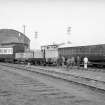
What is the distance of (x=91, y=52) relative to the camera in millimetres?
30812

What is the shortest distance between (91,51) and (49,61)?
852cm

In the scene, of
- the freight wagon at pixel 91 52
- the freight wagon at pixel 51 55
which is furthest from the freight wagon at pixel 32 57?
the freight wagon at pixel 91 52

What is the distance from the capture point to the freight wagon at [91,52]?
28734 mm

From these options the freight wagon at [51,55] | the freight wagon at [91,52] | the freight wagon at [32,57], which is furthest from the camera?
the freight wagon at [32,57]

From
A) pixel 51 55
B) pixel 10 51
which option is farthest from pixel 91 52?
pixel 10 51

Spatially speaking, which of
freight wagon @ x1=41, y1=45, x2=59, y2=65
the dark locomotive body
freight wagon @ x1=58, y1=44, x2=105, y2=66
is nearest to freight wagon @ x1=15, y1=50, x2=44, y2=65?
freight wagon @ x1=41, y1=45, x2=59, y2=65

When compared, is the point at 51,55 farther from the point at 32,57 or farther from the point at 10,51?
the point at 10,51

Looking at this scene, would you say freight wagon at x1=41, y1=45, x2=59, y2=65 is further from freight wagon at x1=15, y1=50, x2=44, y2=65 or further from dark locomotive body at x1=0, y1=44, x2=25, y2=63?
dark locomotive body at x1=0, y1=44, x2=25, y2=63

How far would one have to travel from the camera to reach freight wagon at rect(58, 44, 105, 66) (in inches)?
1131

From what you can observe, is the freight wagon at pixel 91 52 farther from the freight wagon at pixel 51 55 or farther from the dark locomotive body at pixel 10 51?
the dark locomotive body at pixel 10 51

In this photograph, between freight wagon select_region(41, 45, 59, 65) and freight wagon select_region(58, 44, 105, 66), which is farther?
freight wagon select_region(41, 45, 59, 65)

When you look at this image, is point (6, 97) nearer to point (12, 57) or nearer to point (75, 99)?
point (75, 99)

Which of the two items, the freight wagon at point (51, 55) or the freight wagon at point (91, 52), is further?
the freight wagon at point (51, 55)

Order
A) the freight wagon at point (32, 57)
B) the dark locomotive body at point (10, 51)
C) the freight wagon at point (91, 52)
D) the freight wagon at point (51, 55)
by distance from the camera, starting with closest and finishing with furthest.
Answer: the freight wagon at point (91, 52)
the freight wagon at point (51, 55)
the freight wagon at point (32, 57)
the dark locomotive body at point (10, 51)
